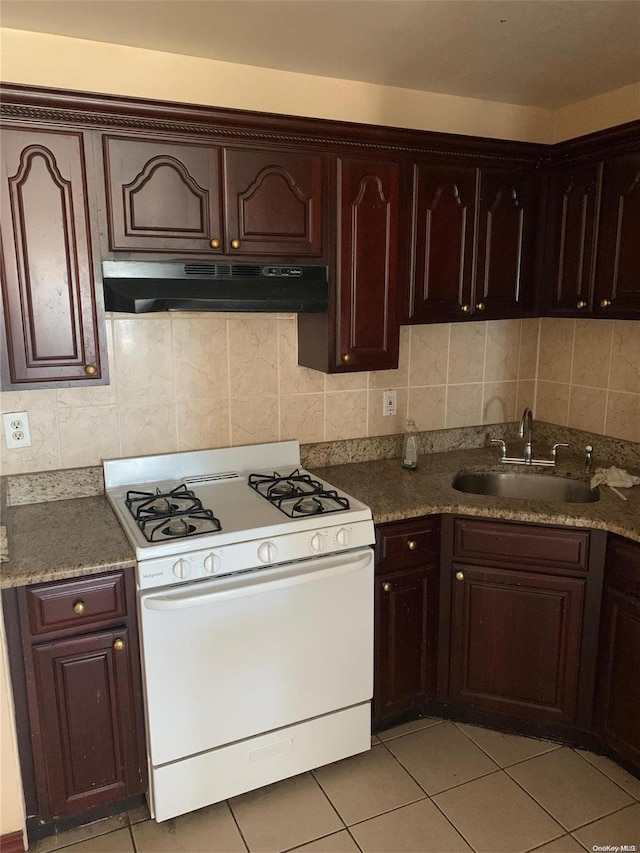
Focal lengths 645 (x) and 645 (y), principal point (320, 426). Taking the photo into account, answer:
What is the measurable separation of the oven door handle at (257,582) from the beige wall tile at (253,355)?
0.73m

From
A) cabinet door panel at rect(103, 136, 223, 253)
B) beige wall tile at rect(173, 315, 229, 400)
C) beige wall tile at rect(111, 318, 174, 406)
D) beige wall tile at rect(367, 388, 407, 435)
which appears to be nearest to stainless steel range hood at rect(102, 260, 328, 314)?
cabinet door panel at rect(103, 136, 223, 253)

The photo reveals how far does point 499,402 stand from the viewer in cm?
313

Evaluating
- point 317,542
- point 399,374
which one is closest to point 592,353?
point 399,374

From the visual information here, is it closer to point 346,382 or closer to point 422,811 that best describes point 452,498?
point 346,382

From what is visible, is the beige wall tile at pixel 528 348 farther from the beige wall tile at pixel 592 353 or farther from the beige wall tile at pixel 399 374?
the beige wall tile at pixel 399 374

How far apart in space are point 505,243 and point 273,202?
3.36 ft

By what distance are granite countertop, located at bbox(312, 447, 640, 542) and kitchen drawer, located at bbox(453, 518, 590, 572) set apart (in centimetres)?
4

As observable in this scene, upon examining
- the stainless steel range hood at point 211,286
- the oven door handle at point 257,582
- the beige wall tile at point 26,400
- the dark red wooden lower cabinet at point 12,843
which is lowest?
the dark red wooden lower cabinet at point 12,843

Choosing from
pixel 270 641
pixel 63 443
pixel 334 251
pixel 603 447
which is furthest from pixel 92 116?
pixel 603 447

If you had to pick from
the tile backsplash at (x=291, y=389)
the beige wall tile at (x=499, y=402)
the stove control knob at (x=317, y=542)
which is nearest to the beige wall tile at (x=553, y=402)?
the tile backsplash at (x=291, y=389)

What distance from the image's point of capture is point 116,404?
2.38 meters

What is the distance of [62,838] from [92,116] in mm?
2195

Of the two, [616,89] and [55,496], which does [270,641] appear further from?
[616,89]

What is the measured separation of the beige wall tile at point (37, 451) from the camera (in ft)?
7.38
